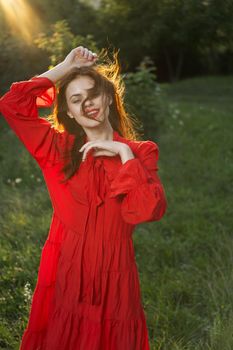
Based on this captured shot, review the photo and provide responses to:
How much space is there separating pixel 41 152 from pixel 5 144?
556cm

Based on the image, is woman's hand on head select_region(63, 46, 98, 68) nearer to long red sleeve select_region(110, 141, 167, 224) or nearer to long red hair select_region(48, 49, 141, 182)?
long red hair select_region(48, 49, 141, 182)

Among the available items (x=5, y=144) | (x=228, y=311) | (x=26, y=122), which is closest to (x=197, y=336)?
(x=228, y=311)

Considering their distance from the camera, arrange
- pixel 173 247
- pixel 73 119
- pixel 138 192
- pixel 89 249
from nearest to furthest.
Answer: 1. pixel 138 192
2. pixel 89 249
3. pixel 73 119
4. pixel 173 247

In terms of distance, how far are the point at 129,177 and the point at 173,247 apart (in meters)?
2.68

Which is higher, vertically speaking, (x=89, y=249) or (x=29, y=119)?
(x=29, y=119)

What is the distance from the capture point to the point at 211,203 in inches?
227

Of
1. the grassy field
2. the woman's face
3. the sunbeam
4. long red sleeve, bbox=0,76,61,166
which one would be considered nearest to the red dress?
long red sleeve, bbox=0,76,61,166

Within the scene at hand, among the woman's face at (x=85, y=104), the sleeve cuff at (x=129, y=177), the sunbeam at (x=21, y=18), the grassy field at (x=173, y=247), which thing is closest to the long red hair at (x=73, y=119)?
the woman's face at (x=85, y=104)

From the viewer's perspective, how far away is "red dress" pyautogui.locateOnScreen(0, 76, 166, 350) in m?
2.12

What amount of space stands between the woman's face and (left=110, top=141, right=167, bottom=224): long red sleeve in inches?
9.9

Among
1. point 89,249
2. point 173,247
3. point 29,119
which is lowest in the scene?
point 173,247

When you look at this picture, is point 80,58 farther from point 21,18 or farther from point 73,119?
point 21,18

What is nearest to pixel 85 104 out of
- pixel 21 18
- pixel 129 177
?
pixel 129 177

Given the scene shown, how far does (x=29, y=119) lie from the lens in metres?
2.17
